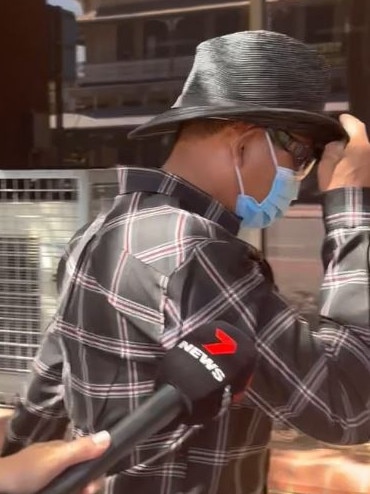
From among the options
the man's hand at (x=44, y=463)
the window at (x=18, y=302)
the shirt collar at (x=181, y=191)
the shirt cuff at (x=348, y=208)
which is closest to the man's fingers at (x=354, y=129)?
the shirt cuff at (x=348, y=208)

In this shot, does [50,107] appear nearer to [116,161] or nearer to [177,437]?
[116,161]

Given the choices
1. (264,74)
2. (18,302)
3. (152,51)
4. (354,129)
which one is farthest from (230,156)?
(152,51)

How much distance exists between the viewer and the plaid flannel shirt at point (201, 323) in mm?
1374

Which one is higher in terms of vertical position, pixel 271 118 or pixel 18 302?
pixel 271 118

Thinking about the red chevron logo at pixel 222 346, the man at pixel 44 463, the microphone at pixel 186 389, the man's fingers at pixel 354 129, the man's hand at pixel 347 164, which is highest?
the man's fingers at pixel 354 129

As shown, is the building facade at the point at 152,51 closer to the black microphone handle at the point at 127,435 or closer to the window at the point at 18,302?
the window at the point at 18,302

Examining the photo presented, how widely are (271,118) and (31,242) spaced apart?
83.0 inches

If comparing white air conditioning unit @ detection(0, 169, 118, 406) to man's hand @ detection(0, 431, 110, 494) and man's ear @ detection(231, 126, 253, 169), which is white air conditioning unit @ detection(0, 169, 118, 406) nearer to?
man's ear @ detection(231, 126, 253, 169)

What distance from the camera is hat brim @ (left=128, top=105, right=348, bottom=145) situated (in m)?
1.42

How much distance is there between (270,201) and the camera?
61.9 inches

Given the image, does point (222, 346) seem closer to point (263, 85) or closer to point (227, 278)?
point (227, 278)

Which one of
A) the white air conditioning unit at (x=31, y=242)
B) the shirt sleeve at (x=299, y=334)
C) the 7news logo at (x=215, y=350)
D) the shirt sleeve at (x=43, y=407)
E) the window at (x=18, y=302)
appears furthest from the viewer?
the window at (x=18, y=302)

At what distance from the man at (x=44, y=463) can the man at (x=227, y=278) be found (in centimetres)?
28

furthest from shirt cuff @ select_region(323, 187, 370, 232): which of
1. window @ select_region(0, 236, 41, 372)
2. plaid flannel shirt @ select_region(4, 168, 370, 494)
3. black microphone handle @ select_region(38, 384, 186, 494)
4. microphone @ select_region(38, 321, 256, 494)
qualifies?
window @ select_region(0, 236, 41, 372)
